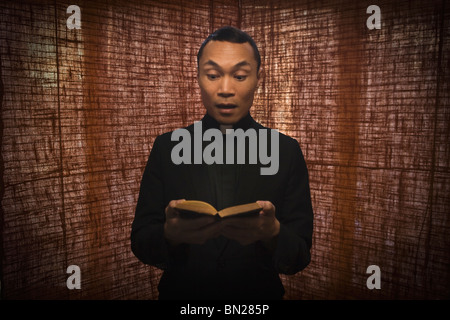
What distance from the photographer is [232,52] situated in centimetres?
107

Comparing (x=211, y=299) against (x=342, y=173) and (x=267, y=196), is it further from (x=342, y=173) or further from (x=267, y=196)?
(x=342, y=173)

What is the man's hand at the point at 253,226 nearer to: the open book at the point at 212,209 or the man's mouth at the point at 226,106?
the open book at the point at 212,209

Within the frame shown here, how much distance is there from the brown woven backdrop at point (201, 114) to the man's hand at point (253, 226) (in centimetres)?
53

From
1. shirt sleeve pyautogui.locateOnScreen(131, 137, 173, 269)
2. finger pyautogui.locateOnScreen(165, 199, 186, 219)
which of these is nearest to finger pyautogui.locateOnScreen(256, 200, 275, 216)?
finger pyautogui.locateOnScreen(165, 199, 186, 219)

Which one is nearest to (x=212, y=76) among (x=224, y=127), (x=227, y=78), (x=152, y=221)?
(x=227, y=78)

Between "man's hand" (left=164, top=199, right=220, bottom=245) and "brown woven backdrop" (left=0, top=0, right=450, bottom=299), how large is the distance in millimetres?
438

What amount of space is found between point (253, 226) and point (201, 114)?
67 cm

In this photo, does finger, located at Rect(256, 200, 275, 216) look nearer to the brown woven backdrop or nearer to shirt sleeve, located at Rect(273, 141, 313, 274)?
shirt sleeve, located at Rect(273, 141, 313, 274)

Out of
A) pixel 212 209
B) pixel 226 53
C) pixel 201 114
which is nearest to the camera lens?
pixel 212 209

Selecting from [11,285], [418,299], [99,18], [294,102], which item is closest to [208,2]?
[99,18]

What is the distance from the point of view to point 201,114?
1477mm

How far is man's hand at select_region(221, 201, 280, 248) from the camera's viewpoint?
947 millimetres

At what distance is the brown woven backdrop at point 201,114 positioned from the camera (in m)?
1.16

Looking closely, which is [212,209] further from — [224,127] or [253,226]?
[224,127]
